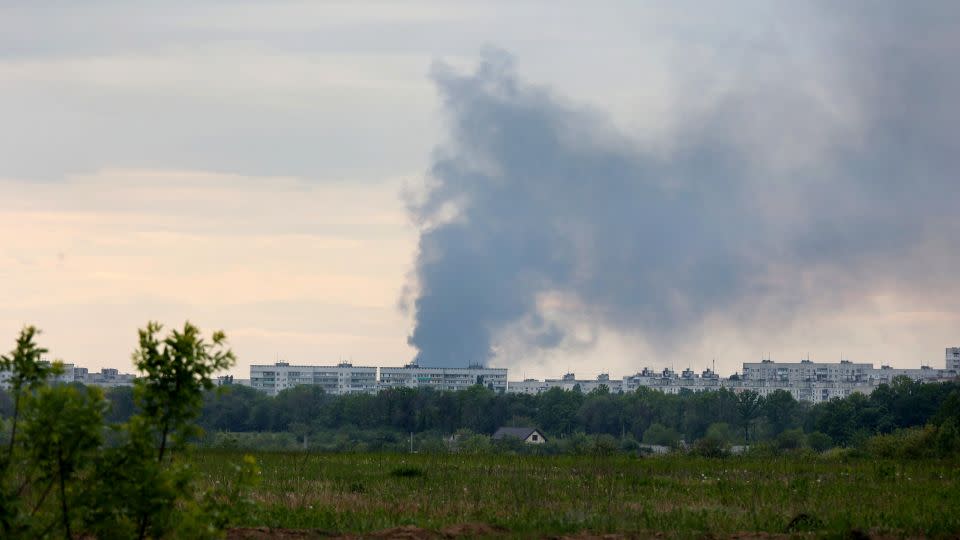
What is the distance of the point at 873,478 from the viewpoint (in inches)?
1180

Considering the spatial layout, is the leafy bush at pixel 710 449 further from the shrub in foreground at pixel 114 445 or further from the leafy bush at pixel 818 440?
the leafy bush at pixel 818 440

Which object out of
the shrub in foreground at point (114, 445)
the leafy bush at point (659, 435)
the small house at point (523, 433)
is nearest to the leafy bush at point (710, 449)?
the shrub in foreground at point (114, 445)

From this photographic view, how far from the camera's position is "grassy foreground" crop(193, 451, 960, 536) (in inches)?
828

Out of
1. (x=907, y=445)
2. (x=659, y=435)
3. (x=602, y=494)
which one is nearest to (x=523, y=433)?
(x=659, y=435)

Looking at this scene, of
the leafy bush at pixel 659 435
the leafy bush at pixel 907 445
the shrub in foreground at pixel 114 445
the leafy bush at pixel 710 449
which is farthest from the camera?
the leafy bush at pixel 659 435

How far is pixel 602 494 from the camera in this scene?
85.8 feet

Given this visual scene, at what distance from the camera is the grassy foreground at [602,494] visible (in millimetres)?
21027

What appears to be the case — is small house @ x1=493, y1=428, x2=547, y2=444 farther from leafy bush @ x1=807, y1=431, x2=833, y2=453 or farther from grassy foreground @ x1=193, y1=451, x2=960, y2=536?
grassy foreground @ x1=193, y1=451, x2=960, y2=536

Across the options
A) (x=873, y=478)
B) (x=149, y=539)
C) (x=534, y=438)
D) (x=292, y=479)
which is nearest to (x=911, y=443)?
(x=873, y=478)

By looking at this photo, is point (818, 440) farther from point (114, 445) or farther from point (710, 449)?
point (114, 445)

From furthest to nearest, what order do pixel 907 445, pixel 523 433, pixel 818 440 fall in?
pixel 523 433, pixel 818 440, pixel 907 445

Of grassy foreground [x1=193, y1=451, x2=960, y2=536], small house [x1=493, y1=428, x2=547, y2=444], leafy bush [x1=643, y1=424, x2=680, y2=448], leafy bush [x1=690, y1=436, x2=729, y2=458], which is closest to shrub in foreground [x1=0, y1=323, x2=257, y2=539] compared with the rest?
grassy foreground [x1=193, y1=451, x2=960, y2=536]

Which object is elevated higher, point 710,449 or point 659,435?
point 659,435

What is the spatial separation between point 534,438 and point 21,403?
496 ft
